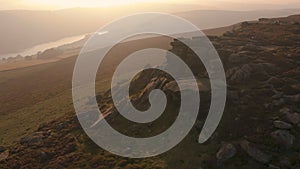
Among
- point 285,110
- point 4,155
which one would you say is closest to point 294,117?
point 285,110

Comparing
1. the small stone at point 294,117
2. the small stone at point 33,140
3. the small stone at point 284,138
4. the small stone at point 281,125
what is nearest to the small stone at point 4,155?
the small stone at point 33,140

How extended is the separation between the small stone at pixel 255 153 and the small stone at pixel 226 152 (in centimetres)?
109

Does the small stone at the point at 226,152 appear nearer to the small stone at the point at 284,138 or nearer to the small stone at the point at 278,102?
the small stone at the point at 284,138

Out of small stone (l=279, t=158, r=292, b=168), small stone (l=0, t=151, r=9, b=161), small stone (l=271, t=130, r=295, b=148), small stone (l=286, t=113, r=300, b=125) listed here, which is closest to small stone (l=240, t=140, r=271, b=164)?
small stone (l=279, t=158, r=292, b=168)

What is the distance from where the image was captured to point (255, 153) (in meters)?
28.9

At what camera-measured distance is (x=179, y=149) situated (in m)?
32.3

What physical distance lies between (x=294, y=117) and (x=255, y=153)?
634 centimetres

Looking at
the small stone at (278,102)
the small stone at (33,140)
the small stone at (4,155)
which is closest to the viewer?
the small stone at (278,102)

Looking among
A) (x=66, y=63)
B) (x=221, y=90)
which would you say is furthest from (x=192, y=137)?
(x=66, y=63)

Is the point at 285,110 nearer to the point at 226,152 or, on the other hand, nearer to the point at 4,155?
the point at 226,152

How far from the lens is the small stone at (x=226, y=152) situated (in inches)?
1146

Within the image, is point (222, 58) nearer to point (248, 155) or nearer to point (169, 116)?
point (169, 116)

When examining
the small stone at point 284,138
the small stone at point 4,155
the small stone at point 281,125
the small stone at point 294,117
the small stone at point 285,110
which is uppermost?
the small stone at point 285,110

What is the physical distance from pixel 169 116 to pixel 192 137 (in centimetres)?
482
